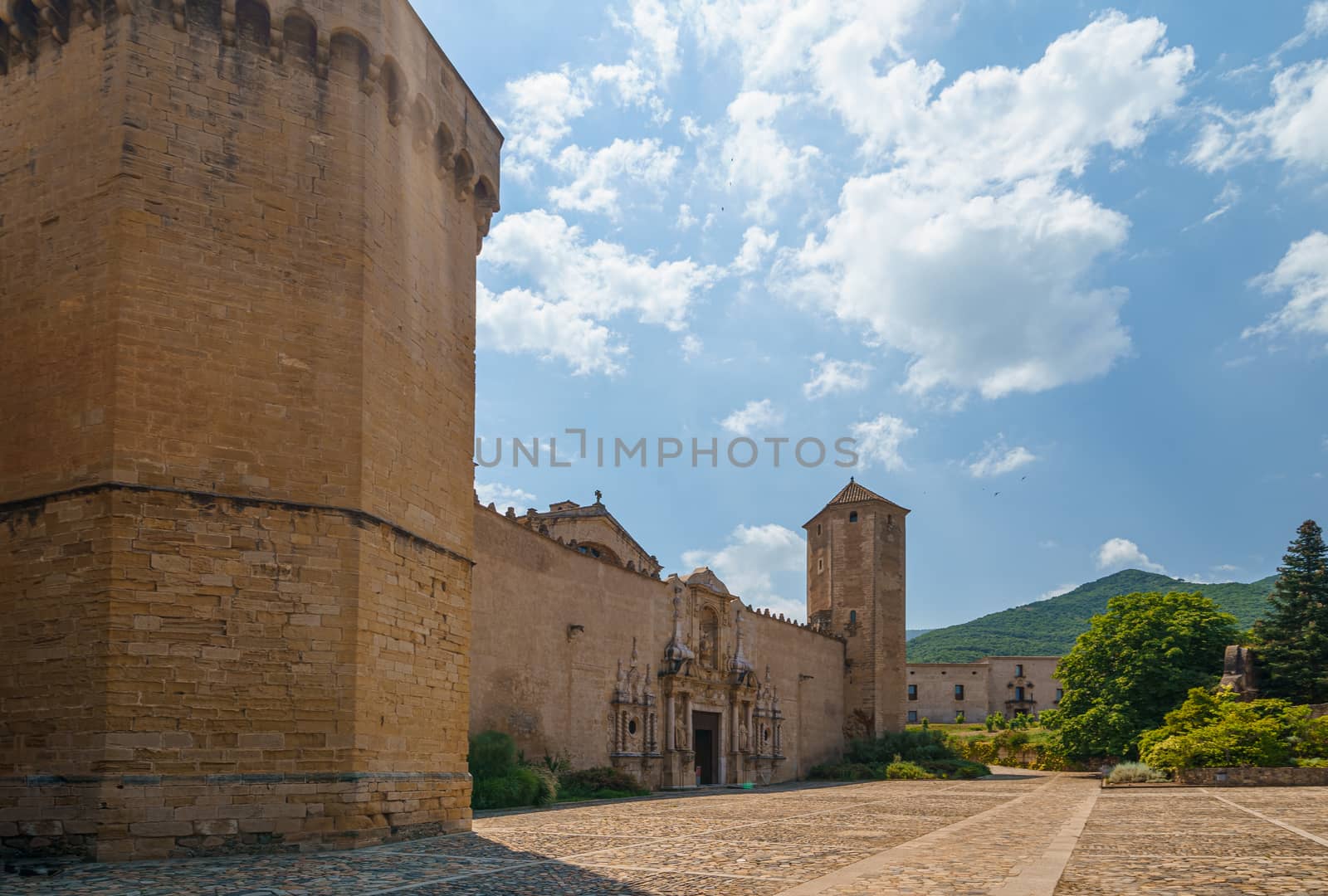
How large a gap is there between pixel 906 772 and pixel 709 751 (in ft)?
24.5

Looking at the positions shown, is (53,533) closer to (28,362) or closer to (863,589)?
(28,362)

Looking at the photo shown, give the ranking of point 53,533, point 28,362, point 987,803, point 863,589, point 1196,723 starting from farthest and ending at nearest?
1. point 863,589
2. point 1196,723
3. point 987,803
4. point 28,362
5. point 53,533

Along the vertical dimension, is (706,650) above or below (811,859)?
above

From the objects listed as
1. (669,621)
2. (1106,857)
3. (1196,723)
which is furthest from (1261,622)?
(1106,857)

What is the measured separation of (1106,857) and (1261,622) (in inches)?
1099

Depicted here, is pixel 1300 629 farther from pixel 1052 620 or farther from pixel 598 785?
pixel 1052 620

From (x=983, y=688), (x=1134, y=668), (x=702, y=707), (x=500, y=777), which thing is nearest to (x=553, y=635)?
(x=500, y=777)

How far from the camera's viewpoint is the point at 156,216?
10438mm

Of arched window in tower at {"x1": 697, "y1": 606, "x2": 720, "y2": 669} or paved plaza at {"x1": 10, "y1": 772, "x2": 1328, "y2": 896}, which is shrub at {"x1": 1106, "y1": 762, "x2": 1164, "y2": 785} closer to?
paved plaza at {"x1": 10, "y1": 772, "x2": 1328, "y2": 896}

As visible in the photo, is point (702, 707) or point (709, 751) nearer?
point (702, 707)

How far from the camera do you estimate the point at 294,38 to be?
11438 mm

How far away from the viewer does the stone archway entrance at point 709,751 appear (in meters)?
29.2

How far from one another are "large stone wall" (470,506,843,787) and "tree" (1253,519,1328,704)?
16619 mm

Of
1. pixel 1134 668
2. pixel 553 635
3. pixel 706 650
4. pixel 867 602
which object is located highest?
pixel 867 602
